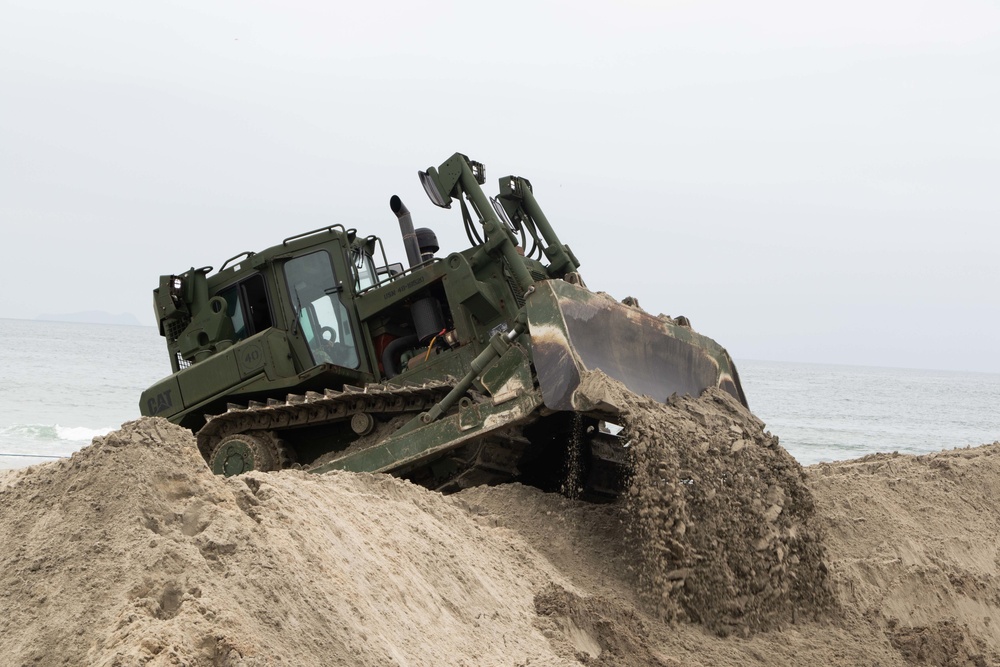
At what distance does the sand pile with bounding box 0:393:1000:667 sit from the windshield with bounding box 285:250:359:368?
102 inches

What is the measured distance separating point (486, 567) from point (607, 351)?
71.5 inches

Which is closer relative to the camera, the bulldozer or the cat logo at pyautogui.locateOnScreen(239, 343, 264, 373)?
the bulldozer

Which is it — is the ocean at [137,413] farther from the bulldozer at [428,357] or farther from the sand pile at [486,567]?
the sand pile at [486,567]

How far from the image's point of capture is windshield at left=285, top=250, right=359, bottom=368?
8.34 meters

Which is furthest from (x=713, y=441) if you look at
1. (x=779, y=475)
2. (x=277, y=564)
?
(x=277, y=564)

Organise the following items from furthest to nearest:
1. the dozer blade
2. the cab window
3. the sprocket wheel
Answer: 1. the cab window
2. the sprocket wheel
3. the dozer blade

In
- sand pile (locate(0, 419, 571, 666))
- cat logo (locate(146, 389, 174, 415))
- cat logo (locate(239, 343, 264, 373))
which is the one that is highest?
cat logo (locate(239, 343, 264, 373))

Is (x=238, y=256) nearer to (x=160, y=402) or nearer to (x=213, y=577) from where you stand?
(x=160, y=402)

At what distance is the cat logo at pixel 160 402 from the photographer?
8.63 metres

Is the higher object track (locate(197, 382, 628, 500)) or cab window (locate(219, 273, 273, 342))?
cab window (locate(219, 273, 273, 342))

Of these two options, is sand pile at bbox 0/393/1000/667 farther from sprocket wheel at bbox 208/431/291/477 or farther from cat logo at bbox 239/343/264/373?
cat logo at bbox 239/343/264/373

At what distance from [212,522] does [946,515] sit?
19.4 ft

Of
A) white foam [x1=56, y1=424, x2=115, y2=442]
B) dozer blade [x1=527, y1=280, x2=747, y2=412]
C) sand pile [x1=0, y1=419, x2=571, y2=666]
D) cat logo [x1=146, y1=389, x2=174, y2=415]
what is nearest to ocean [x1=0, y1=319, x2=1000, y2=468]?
white foam [x1=56, y1=424, x2=115, y2=442]

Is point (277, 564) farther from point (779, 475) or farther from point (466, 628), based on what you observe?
point (779, 475)
